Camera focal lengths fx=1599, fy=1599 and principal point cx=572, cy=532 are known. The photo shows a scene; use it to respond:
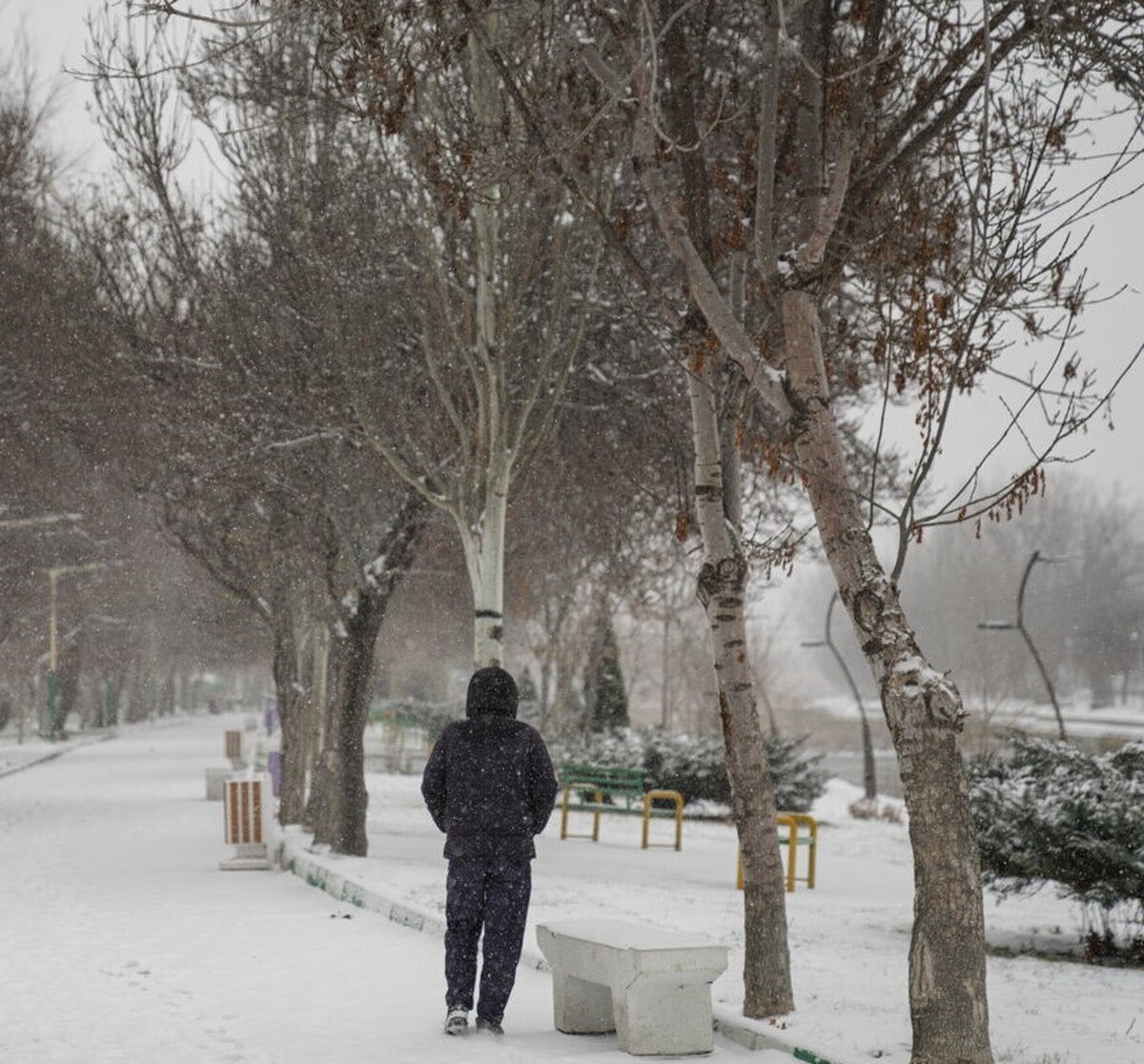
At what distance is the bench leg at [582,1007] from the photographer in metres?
8.30

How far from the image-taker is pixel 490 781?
8133mm

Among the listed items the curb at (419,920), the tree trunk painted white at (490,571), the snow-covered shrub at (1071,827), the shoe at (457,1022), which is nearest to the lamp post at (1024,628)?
the snow-covered shrub at (1071,827)

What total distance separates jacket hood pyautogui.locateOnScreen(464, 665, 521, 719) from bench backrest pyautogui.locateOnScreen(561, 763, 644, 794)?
17109 millimetres

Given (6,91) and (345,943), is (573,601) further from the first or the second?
(345,943)

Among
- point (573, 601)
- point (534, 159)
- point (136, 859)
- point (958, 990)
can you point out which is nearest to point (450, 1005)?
point (958, 990)

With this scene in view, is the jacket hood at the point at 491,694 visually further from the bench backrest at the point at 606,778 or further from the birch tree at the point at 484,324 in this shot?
the bench backrest at the point at 606,778

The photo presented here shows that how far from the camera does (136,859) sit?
18.7 m

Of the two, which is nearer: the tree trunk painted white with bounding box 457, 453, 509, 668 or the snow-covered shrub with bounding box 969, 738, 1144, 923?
the snow-covered shrub with bounding box 969, 738, 1144, 923

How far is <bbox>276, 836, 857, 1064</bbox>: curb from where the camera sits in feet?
24.9

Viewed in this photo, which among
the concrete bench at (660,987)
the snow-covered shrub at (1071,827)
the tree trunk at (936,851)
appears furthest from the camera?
the snow-covered shrub at (1071,827)

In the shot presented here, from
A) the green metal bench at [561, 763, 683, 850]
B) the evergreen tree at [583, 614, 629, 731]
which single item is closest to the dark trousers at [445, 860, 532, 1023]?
the green metal bench at [561, 763, 683, 850]

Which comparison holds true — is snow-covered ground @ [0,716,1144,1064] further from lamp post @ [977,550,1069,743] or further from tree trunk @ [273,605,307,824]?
lamp post @ [977,550,1069,743]

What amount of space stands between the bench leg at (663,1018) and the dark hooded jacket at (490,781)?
2.86 feet

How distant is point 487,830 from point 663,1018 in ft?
4.13
